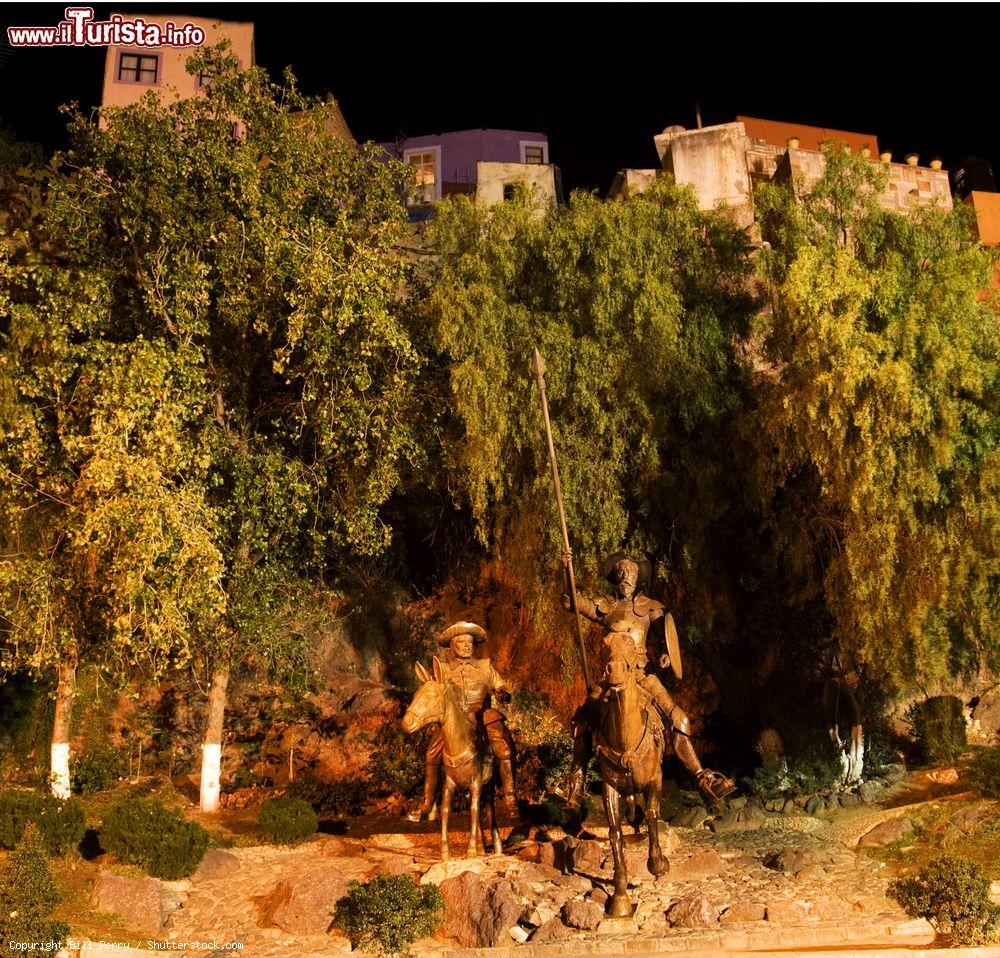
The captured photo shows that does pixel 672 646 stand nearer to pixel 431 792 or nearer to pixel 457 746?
pixel 457 746

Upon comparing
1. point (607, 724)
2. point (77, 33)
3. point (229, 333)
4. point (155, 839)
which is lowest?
point (155, 839)

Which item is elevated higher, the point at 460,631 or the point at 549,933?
the point at 460,631

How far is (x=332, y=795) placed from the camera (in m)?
17.7

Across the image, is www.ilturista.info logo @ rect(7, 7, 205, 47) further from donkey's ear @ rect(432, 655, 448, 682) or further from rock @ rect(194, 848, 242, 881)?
rock @ rect(194, 848, 242, 881)

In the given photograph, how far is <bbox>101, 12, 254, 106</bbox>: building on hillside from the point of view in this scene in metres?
27.1

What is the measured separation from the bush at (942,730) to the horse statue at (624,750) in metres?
7.97

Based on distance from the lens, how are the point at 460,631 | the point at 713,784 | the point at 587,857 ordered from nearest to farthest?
1. the point at 713,784
2. the point at 587,857
3. the point at 460,631

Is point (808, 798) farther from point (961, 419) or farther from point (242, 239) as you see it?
point (242, 239)

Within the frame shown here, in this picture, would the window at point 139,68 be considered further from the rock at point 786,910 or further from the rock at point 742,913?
the rock at point 786,910

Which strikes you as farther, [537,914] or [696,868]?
[696,868]

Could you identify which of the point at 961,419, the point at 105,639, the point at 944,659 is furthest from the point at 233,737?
the point at 961,419

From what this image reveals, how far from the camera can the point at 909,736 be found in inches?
719

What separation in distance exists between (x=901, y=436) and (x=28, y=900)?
12.8 meters

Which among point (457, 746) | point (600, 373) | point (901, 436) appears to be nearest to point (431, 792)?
point (457, 746)
